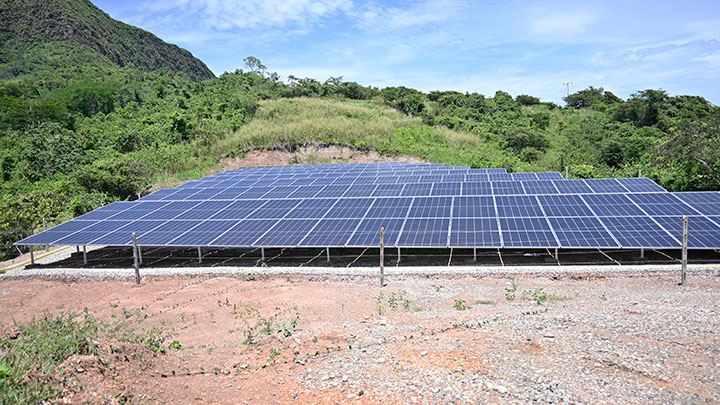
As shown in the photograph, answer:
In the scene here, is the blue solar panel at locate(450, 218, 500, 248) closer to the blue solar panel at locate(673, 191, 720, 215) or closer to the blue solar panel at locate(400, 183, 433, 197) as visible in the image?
the blue solar panel at locate(400, 183, 433, 197)

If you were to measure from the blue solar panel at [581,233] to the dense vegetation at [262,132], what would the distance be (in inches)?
725

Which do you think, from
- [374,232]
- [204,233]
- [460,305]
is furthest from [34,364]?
[204,233]

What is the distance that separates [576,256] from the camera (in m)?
17.9

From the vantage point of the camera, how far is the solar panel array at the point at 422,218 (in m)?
16.5

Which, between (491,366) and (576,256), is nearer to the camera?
(491,366)

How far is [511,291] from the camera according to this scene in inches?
560

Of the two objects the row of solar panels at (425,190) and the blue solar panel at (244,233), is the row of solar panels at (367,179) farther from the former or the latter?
the blue solar panel at (244,233)

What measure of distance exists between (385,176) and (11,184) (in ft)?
114

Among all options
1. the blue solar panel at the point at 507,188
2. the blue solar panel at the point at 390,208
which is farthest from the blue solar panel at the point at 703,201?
the blue solar panel at the point at 390,208

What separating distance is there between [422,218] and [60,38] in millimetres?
114700

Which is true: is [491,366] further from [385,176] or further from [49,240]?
[385,176]

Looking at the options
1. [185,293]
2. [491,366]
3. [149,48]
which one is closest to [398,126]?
[185,293]

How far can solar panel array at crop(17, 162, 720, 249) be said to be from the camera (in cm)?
1645

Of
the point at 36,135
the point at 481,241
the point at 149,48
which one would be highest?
the point at 149,48
